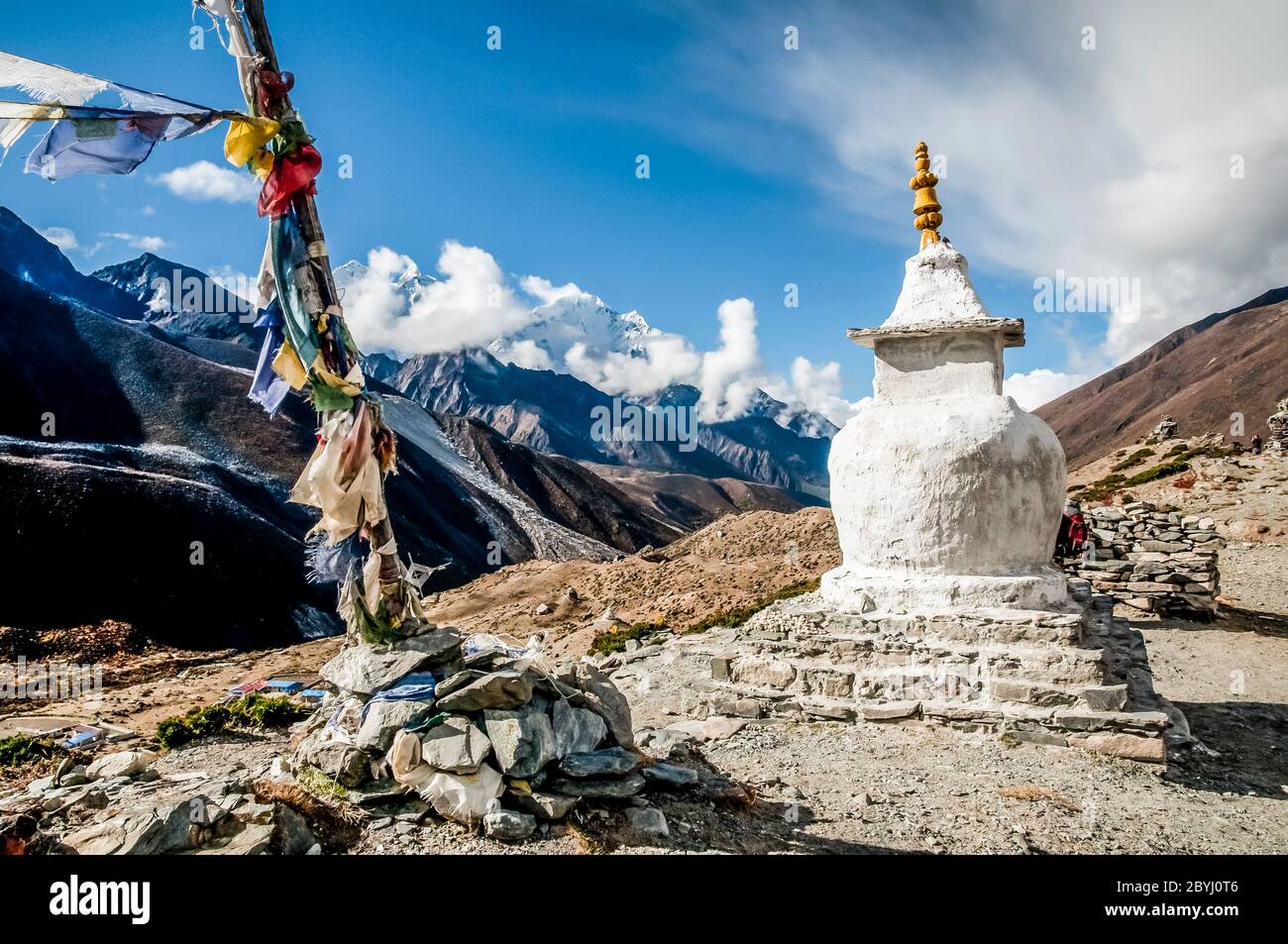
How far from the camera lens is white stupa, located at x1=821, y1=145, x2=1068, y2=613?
725 centimetres

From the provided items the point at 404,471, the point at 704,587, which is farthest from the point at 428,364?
the point at 704,587

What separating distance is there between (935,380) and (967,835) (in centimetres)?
487

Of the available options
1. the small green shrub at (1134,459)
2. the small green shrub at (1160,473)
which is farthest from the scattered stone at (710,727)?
the small green shrub at (1134,459)

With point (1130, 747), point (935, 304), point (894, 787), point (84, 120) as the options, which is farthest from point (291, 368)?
point (1130, 747)

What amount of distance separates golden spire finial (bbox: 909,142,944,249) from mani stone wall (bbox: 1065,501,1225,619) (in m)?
8.96

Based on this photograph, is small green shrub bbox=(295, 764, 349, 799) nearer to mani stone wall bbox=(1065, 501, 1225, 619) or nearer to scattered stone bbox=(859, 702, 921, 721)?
scattered stone bbox=(859, 702, 921, 721)

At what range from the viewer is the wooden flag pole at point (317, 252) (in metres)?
4.57

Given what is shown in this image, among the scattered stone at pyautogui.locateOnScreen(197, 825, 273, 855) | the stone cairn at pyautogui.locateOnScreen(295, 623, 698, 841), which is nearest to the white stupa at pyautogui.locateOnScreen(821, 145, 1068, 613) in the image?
the stone cairn at pyautogui.locateOnScreen(295, 623, 698, 841)

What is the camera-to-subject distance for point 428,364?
413ft

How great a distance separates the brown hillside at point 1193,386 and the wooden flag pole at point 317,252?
249 ft

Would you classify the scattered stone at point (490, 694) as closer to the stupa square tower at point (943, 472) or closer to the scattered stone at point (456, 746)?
the scattered stone at point (456, 746)

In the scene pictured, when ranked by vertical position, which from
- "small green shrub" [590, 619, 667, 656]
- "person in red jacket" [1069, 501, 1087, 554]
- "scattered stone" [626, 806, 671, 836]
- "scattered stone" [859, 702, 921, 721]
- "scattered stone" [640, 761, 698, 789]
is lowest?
"small green shrub" [590, 619, 667, 656]
